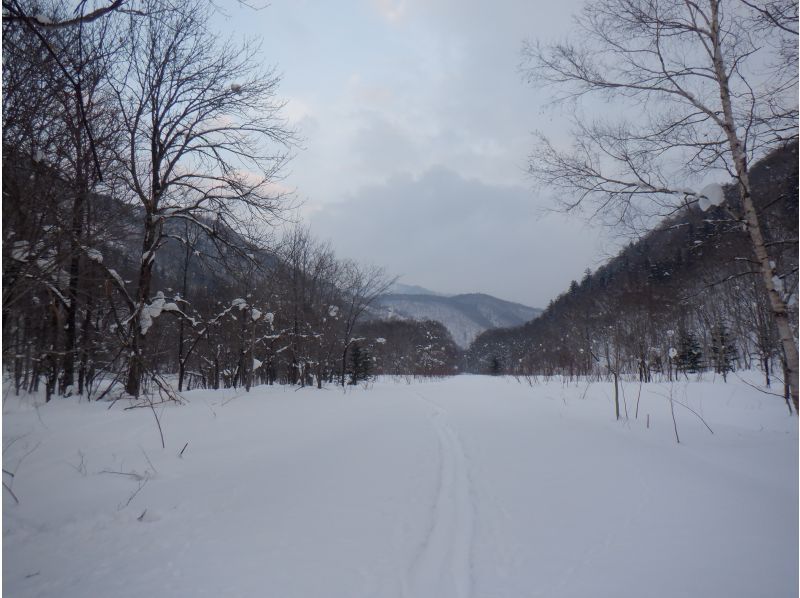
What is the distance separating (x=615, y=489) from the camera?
11.9ft

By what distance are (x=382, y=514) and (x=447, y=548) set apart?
0.68 meters

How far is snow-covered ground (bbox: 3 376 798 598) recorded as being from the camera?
6.86ft

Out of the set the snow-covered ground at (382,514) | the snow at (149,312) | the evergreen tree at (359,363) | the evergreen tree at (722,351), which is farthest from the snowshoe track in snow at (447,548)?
the evergreen tree at (359,363)

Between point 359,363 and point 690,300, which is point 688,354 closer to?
point 359,363

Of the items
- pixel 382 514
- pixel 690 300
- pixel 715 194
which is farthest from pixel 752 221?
pixel 382 514

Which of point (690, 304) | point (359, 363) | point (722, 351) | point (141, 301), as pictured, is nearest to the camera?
point (141, 301)

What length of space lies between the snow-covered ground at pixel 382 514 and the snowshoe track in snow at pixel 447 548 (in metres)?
0.01

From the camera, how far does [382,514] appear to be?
3.01 meters

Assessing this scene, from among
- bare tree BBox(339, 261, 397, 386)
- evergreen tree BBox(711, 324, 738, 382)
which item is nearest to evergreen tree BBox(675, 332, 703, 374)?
evergreen tree BBox(711, 324, 738, 382)

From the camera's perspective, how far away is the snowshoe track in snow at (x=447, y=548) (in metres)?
2.10

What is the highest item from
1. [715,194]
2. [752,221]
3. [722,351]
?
[715,194]


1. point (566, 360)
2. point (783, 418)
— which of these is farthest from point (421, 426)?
point (566, 360)

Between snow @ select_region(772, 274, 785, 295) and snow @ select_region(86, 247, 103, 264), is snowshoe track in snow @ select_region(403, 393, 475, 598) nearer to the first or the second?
snow @ select_region(86, 247, 103, 264)

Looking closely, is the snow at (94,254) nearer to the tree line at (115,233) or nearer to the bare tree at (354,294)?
the tree line at (115,233)
